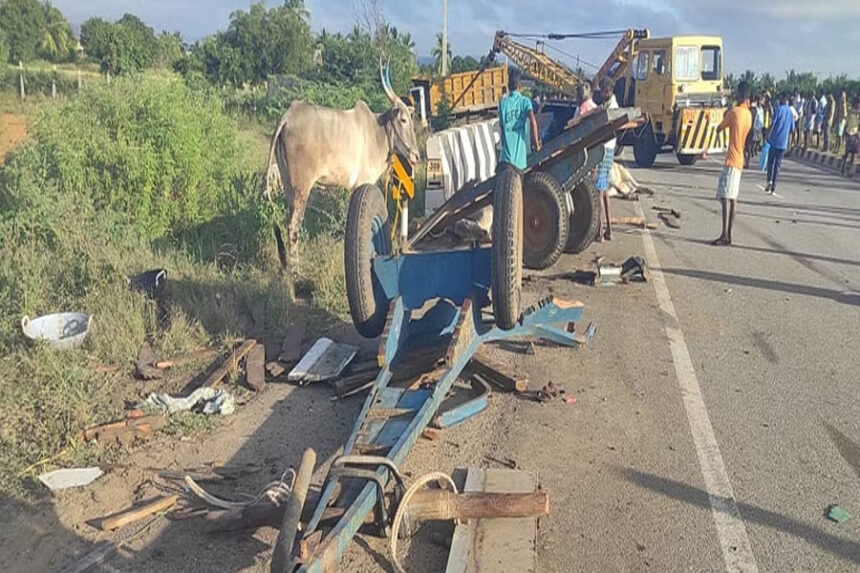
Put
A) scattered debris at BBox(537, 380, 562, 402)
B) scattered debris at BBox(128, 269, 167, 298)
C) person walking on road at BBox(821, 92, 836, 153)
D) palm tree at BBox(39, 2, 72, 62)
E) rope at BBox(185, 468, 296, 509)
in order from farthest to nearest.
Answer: palm tree at BBox(39, 2, 72, 62) → person walking on road at BBox(821, 92, 836, 153) → scattered debris at BBox(128, 269, 167, 298) → scattered debris at BBox(537, 380, 562, 402) → rope at BBox(185, 468, 296, 509)

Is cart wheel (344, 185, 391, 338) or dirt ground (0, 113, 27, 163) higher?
dirt ground (0, 113, 27, 163)

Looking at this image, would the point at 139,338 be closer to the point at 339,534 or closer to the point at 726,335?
the point at 339,534

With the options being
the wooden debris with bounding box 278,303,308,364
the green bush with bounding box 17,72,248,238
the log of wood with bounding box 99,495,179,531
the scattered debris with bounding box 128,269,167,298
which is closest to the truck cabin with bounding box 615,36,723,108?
the green bush with bounding box 17,72,248,238

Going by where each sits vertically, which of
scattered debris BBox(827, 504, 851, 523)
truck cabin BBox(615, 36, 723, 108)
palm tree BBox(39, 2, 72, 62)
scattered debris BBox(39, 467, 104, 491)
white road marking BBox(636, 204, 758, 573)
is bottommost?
scattered debris BBox(827, 504, 851, 523)

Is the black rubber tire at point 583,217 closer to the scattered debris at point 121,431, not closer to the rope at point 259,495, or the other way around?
the scattered debris at point 121,431

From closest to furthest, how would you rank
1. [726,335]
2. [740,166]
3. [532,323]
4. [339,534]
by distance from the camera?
[339,534] < [532,323] < [726,335] < [740,166]

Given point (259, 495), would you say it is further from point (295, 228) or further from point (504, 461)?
point (295, 228)

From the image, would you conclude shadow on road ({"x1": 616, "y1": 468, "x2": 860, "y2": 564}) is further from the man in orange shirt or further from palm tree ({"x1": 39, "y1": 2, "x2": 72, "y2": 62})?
palm tree ({"x1": 39, "y1": 2, "x2": 72, "y2": 62})

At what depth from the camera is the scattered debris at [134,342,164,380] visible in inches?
230

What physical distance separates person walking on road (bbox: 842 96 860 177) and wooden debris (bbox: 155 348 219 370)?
65.1 ft

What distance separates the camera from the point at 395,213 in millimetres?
10969

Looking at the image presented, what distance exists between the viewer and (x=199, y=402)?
5.38 m

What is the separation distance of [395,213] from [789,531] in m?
7.75

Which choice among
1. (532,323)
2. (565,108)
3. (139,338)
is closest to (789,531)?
(532,323)
